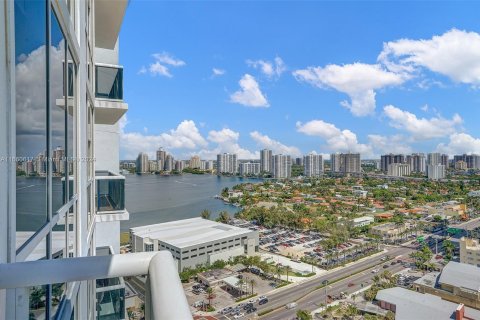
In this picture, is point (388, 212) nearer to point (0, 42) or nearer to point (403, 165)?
point (0, 42)

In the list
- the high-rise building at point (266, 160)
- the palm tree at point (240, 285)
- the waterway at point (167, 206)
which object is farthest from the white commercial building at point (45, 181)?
the high-rise building at point (266, 160)

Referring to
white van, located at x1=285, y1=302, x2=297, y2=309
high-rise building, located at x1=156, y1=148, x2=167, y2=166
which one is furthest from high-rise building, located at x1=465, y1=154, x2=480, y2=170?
white van, located at x1=285, y1=302, x2=297, y2=309

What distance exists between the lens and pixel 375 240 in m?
10.6

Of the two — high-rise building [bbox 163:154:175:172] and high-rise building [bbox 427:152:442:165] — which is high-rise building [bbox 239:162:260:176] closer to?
high-rise building [bbox 163:154:175:172]

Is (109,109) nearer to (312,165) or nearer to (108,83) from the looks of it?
(108,83)

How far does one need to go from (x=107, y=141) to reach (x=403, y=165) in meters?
35.7

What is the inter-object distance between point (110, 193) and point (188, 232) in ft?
26.5

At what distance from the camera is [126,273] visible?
256 millimetres

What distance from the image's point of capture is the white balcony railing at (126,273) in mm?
186

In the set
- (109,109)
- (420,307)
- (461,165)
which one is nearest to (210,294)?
(420,307)

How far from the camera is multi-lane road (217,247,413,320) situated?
5855 millimetres

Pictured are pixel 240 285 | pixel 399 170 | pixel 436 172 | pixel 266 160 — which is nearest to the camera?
pixel 240 285

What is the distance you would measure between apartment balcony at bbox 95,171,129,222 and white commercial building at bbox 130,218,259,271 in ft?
21.6

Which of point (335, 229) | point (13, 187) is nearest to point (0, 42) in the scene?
point (13, 187)
